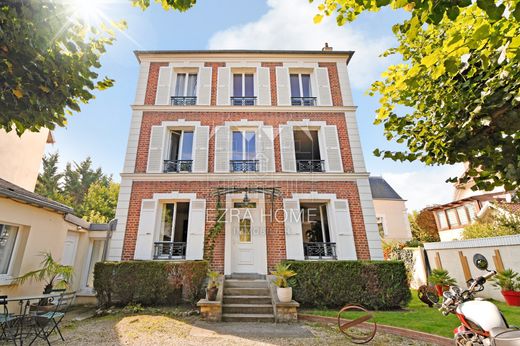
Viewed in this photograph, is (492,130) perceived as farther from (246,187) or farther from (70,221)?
(70,221)

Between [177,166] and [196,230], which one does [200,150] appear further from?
[196,230]

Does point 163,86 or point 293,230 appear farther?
point 163,86

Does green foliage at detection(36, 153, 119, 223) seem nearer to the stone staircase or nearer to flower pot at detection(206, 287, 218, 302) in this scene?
the stone staircase

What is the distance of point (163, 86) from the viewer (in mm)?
10102

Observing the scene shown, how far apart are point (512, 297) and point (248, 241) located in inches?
287

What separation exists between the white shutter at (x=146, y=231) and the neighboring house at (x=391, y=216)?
57.7 feet

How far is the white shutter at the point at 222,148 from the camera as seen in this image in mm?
8977

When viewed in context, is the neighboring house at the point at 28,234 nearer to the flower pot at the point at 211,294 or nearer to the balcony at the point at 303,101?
the flower pot at the point at 211,294

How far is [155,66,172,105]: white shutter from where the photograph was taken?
9898 millimetres

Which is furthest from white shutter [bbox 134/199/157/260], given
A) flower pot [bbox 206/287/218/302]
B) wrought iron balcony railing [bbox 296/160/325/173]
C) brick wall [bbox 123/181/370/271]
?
wrought iron balcony railing [bbox 296/160/325/173]

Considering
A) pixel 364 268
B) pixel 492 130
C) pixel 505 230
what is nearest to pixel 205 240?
pixel 364 268

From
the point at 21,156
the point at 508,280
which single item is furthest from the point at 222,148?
the point at 508,280

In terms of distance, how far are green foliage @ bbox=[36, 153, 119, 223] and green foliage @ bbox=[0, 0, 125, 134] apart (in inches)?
824

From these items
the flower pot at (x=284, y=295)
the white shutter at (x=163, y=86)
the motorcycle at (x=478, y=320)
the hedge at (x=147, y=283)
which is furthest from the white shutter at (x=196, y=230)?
the motorcycle at (x=478, y=320)
